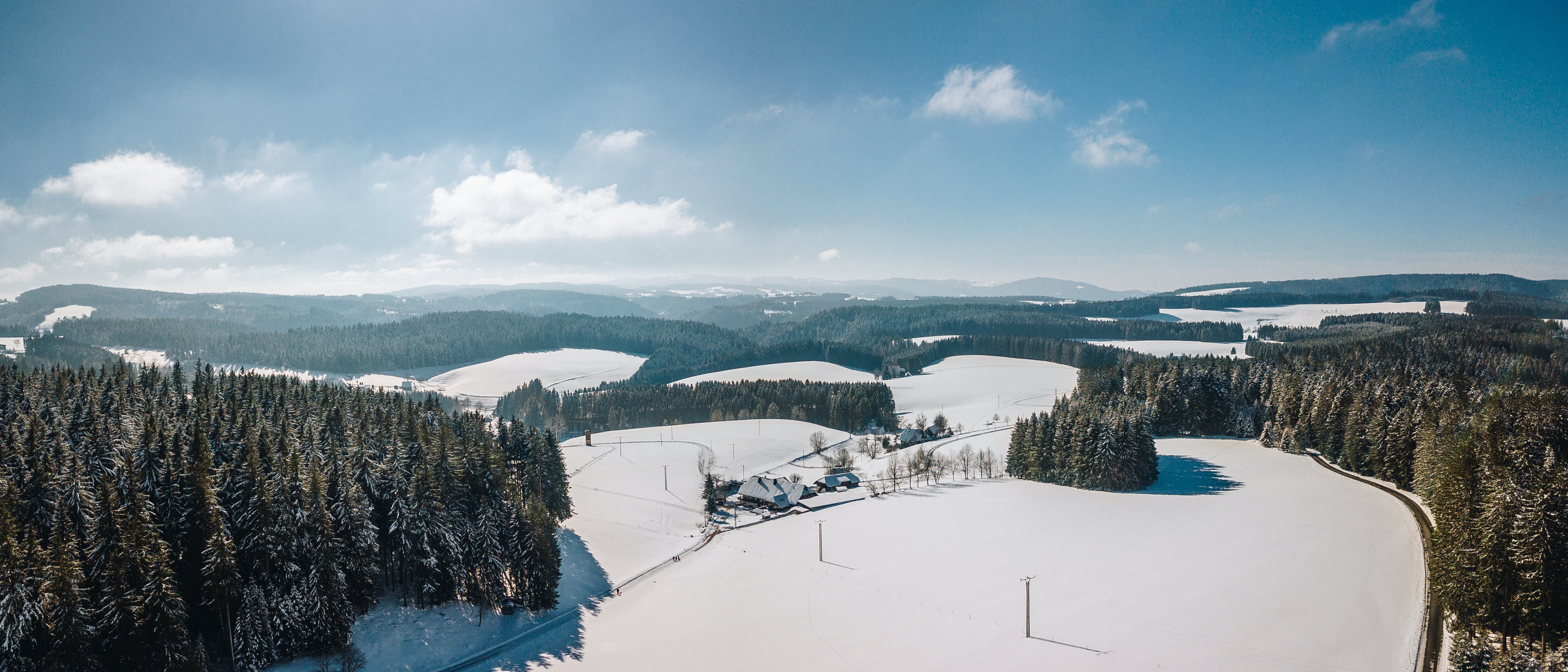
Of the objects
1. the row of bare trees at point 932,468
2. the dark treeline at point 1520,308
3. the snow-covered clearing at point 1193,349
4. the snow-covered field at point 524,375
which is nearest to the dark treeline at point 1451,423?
the row of bare trees at point 932,468

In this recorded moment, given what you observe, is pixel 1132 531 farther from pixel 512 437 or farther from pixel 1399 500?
pixel 512 437

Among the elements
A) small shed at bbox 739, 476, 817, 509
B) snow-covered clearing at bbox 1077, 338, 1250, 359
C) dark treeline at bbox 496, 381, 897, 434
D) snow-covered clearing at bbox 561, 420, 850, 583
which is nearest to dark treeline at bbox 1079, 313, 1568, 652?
snow-covered clearing at bbox 1077, 338, 1250, 359

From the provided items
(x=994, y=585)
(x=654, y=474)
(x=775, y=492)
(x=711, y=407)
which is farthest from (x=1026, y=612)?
(x=711, y=407)

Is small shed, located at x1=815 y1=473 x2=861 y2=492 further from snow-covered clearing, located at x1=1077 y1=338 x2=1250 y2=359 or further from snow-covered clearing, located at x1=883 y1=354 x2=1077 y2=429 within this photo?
snow-covered clearing, located at x1=1077 y1=338 x2=1250 y2=359

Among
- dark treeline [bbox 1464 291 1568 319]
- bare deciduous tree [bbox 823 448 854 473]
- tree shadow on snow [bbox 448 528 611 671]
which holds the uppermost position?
dark treeline [bbox 1464 291 1568 319]

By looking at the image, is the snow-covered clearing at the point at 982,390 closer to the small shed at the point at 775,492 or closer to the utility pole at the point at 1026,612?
the small shed at the point at 775,492

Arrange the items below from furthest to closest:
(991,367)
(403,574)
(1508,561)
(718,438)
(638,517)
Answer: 1. (991,367)
2. (718,438)
3. (638,517)
4. (403,574)
5. (1508,561)

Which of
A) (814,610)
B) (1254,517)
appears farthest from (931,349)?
(814,610)
